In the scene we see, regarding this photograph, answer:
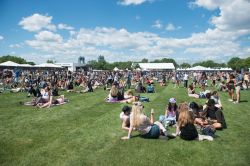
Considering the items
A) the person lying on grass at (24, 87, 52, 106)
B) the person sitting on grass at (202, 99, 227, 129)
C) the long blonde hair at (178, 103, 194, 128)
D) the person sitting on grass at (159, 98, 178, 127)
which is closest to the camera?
the long blonde hair at (178, 103, 194, 128)

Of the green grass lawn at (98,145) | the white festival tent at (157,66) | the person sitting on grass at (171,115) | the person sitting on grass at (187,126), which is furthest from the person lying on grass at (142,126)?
the white festival tent at (157,66)

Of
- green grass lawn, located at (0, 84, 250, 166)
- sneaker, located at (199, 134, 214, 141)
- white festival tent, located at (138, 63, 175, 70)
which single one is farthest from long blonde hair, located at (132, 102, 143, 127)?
white festival tent, located at (138, 63, 175, 70)

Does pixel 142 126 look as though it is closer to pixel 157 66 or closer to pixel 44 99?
pixel 44 99

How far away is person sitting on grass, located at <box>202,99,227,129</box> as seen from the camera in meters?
10.4

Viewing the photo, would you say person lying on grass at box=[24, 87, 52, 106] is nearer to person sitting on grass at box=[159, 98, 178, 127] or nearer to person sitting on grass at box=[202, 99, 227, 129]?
person sitting on grass at box=[159, 98, 178, 127]

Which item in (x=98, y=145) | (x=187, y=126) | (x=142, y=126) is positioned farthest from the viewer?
Result: (x=142, y=126)

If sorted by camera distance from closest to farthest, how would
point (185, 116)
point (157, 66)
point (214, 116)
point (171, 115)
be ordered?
point (185, 116) < point (214, 116) < point (171, 115) < point (157, 66)

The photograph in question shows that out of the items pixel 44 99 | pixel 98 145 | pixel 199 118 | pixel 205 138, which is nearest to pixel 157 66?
pixel 44 99

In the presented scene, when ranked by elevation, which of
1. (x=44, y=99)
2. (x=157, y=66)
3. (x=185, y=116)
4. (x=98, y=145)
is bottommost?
(x=98, y=145)

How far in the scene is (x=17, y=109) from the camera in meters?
14.9

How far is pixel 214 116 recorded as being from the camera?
10.7 meters

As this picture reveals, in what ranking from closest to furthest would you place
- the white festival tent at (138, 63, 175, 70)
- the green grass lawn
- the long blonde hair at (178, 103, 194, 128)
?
the green grass lawn < the long blonde hair at (178, 103, 194, 128) < the white festival tent at (138, 63, 175, 70)

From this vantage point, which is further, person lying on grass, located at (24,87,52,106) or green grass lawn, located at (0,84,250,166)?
person lying on grass, located at (24,87,52,106)

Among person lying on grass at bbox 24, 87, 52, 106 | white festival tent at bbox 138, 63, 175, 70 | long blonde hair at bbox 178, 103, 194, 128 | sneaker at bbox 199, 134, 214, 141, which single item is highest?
white festival tent at bbox 138, 63, 175, 70
